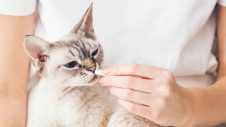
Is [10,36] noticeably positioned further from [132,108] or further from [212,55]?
[212,55]

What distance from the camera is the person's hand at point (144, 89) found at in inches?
29.6

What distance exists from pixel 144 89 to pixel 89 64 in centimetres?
9

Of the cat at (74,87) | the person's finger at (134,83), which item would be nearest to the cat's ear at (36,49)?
the cat at (74,87)

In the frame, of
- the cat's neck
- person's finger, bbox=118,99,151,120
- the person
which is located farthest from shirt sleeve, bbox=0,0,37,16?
person's finger, bbox=118,99,151,120

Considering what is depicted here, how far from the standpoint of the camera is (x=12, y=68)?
81cm

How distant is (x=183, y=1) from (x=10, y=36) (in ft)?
0.98

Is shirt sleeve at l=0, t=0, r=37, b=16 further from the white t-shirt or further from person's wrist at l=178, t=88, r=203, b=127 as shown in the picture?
person's wrist at l=178, t=88, r=203, b=127

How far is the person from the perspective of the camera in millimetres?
760

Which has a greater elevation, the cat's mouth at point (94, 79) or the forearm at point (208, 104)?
the cat's mouth at point (94, 79)

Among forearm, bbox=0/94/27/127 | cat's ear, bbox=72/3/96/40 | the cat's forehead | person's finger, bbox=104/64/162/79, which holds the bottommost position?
forearm, bbox=0/94/27/127

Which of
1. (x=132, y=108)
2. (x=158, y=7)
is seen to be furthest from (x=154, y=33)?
(x=132, y=108)

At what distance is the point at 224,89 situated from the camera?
87 centimetres

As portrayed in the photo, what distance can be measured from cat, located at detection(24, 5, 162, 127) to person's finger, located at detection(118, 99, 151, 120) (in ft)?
0.09

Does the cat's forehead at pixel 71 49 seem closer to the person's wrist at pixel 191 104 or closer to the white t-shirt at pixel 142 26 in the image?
the white t-shirt at pixel 142 26
